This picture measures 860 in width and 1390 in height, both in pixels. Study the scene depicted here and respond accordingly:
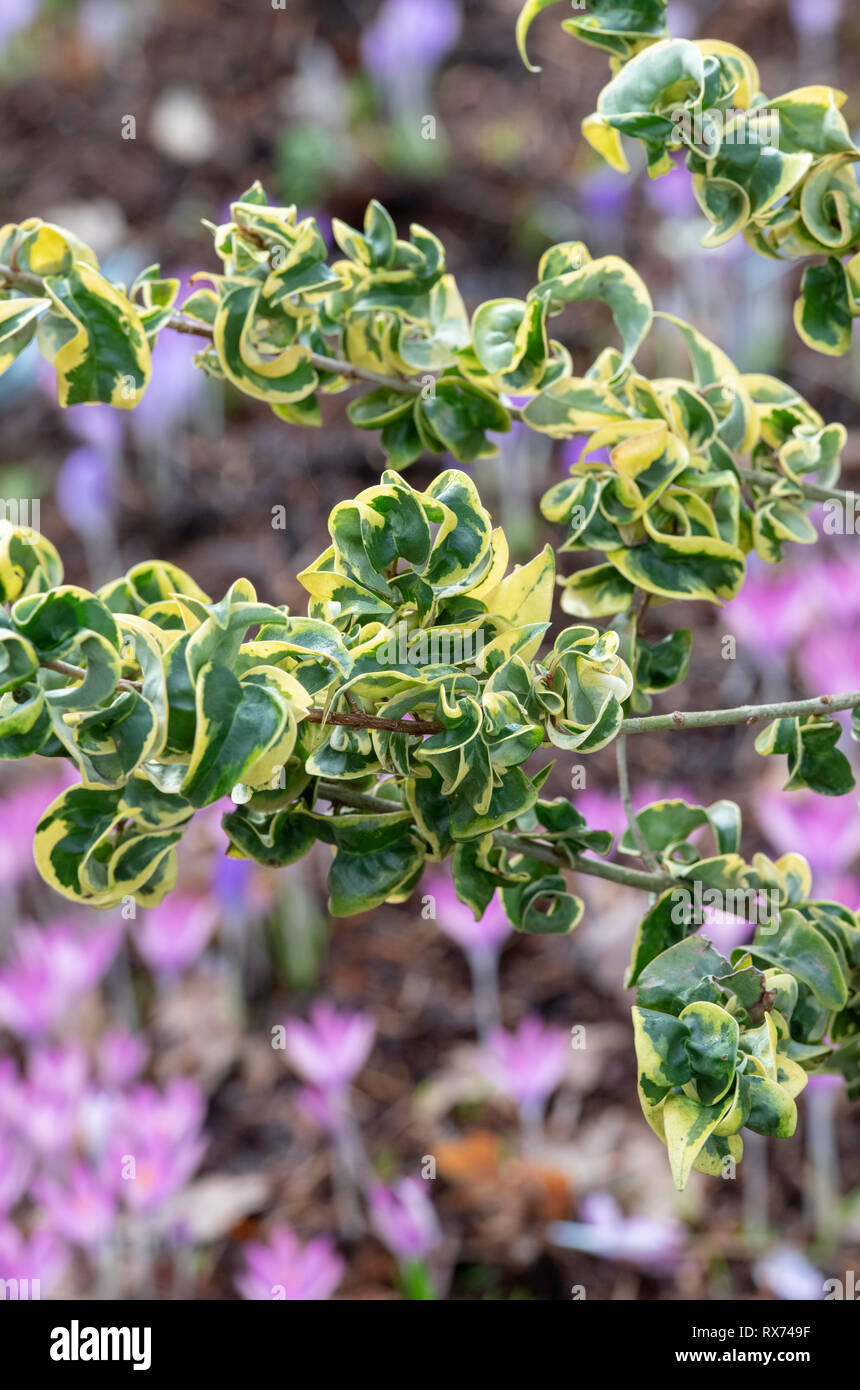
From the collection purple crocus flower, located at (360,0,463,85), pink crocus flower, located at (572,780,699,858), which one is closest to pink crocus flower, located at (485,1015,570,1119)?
pink crocus flower, located at (572,780,699,858)

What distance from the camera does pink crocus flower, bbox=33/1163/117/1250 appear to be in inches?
46.1

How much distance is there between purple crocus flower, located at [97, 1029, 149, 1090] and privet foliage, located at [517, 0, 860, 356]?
1.01 meters

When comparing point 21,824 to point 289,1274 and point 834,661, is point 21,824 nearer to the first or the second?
point 289,1274

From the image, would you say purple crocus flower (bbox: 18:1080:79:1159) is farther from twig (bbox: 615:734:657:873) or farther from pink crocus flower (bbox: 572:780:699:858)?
twig (bbox: 615:734:657:873)

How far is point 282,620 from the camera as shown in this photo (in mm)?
477

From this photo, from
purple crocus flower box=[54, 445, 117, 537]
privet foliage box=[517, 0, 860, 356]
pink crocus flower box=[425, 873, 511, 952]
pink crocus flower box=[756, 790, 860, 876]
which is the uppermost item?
purple crocus flower box=[54, 445, 117, 537]

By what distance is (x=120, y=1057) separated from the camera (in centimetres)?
132

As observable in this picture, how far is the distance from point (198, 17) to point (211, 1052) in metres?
2.28

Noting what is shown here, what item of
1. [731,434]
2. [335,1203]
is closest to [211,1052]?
[335,1203]

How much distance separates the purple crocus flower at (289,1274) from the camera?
1.12 m

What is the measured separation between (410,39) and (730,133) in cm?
191

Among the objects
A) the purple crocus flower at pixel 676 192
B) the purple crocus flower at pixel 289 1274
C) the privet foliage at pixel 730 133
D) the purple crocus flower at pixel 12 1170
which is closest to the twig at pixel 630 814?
the privet foliage at pixel 730 133

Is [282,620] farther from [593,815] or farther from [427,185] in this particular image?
[427,185]

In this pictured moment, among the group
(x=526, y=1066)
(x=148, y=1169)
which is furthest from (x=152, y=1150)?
(x=526, y=1066)
